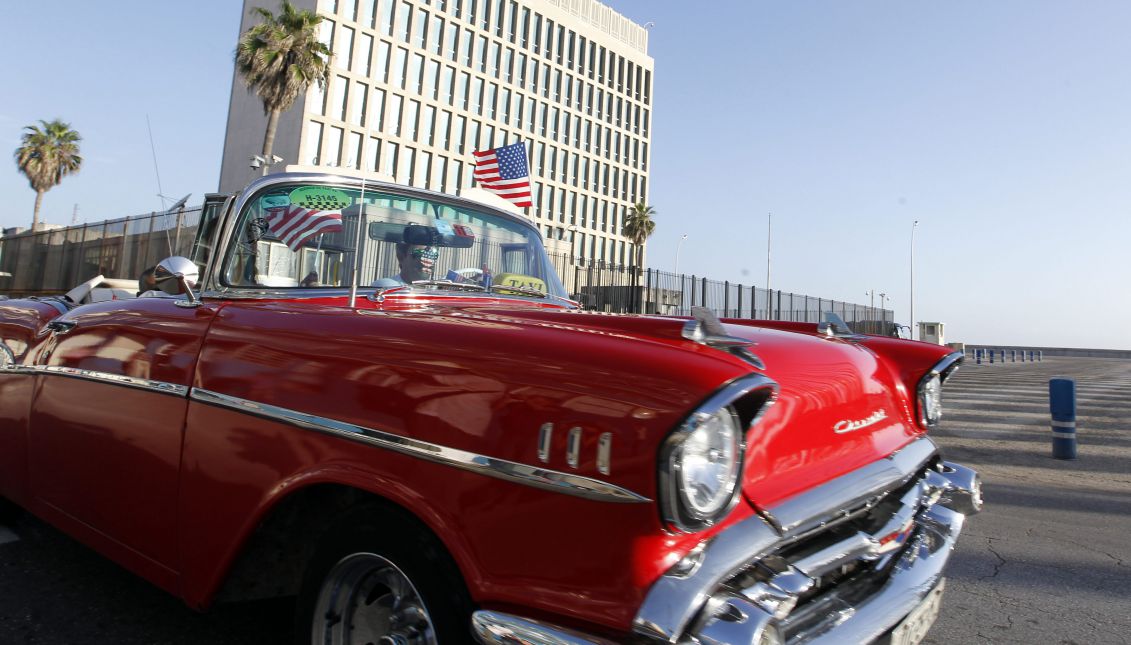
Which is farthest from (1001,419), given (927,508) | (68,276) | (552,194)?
(552,194)

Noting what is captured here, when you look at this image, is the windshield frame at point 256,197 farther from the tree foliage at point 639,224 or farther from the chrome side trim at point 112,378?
the tree foliage at point 639,224

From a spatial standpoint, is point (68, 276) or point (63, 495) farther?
point (68, 276)

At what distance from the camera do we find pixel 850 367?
6.82 feet

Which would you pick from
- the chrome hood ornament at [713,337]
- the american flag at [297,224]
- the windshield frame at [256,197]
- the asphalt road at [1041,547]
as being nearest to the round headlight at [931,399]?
the asphalt road at [1041,547]

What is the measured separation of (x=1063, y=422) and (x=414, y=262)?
7.32 metres

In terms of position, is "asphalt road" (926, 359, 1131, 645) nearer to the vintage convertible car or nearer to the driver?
the vintage convertible car

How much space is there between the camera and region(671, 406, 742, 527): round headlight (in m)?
1.25

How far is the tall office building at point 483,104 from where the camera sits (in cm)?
3662

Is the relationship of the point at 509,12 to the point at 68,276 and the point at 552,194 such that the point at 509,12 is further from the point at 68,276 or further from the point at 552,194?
the point at 68,276

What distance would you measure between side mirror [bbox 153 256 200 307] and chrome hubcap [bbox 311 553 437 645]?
1.14 meters

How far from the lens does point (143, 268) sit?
52.7 ft

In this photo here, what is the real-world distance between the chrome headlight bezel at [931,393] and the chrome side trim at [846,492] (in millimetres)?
262

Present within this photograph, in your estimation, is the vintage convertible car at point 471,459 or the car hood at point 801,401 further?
the car hood at point 801,401

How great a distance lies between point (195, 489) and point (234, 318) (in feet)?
1.63
